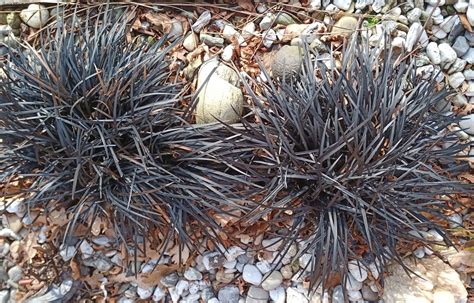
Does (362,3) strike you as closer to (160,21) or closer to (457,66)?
(457,66)

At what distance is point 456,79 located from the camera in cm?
206

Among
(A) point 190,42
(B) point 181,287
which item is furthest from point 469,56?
(B) point 181,287

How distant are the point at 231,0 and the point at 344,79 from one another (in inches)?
26.0

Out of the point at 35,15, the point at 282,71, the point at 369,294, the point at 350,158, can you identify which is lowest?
the point at 369,294

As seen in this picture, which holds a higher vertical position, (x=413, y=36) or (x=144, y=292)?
(x=413, y=36)

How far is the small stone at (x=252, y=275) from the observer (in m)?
2.00

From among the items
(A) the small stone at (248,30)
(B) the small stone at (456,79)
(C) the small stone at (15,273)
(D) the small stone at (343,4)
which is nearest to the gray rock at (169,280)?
(C) the small stone at (15,273)

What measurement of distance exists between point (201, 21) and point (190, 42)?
108mm

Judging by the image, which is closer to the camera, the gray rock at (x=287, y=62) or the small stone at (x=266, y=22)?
the gray rock at (x=287, y=62)

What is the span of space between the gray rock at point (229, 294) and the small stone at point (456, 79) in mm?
1313

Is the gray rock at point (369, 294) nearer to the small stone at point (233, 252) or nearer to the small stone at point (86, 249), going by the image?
the small stone at point (233, 252)

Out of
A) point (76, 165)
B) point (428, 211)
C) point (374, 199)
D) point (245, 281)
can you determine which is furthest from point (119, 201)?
point (428, 211)

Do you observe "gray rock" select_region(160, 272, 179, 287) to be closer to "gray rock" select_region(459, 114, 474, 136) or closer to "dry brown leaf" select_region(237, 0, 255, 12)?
"dry brown leaf" select_region(237, 0, 255, 12)

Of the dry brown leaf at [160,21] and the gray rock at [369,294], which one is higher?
the dry brown leaf at [160,21]
